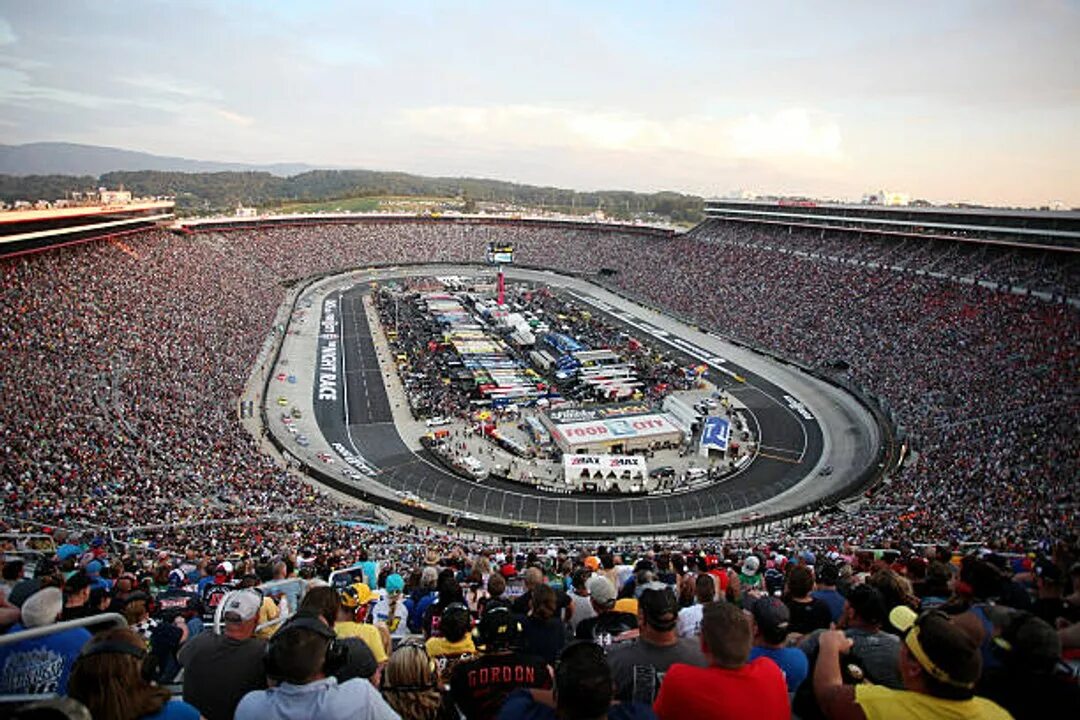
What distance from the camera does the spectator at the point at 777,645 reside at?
428 cm

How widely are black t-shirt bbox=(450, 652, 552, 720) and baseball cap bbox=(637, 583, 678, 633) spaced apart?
71 centimetres

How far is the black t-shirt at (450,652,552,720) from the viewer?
3.87 metres

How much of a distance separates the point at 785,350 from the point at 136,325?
42.2 metres

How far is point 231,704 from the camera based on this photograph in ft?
13.0

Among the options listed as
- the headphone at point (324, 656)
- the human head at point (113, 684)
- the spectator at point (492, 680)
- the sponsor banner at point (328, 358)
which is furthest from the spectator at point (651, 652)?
the sponsor banner at point (328, 358)

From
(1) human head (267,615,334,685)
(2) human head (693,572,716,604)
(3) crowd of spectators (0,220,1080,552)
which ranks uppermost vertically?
(1) human head (267,615,334,685)

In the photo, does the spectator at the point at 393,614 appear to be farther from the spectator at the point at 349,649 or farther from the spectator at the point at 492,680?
the spectator at the point at 492,680

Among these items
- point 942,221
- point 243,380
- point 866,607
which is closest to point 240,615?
point 866,607

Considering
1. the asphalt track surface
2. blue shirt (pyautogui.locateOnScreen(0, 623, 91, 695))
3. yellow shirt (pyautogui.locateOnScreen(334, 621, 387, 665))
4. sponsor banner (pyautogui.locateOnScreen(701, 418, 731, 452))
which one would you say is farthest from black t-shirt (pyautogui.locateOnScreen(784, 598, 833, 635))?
sponsor banner (pyautogui.locateOnScreen(701, 418, 731, 452))

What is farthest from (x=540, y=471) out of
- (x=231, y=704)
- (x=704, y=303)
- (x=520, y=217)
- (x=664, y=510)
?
(x=520, y=217)

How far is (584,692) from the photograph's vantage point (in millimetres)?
2855

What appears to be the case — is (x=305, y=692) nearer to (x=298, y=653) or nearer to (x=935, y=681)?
(x=298, y=653)

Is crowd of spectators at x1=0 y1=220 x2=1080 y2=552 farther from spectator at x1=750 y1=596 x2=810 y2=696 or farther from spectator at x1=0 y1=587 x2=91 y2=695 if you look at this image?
spectator at x1=750 y1=596 x2=810 y2=696

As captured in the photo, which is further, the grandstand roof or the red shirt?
the grandstand roof
